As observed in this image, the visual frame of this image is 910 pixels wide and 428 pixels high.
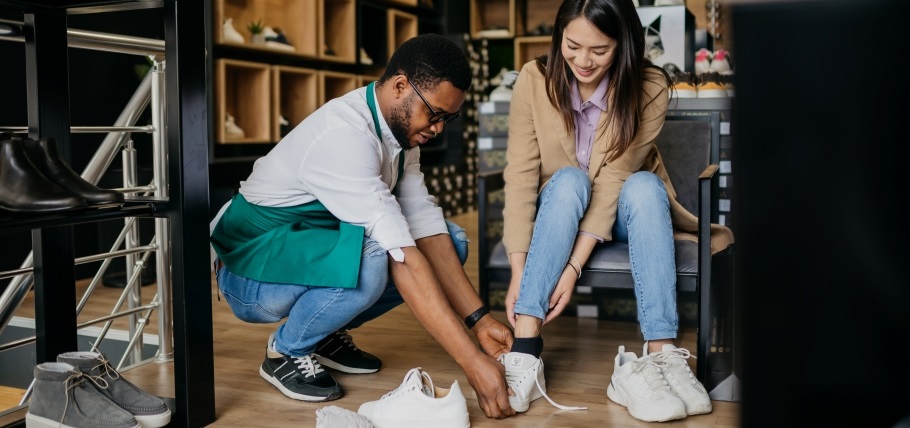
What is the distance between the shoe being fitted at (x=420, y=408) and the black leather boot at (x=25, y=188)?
25.0 inches

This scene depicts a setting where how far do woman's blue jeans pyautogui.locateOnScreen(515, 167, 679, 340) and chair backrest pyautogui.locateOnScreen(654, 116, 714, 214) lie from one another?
20.4 inches

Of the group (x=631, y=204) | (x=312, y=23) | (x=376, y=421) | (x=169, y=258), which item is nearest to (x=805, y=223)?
(x=376, y=421)

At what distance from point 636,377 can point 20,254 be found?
2.69 metres

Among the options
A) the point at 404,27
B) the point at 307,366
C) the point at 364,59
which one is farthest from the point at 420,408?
the point at 404,27

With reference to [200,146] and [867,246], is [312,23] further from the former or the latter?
[867,246]

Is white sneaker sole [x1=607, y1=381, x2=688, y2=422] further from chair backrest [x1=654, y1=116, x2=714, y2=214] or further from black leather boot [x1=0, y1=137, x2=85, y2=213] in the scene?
black leather boot [x1=0, y1=137, x2=85, y2=213]

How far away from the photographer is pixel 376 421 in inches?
61.4

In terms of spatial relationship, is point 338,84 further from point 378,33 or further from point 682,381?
point 682,381

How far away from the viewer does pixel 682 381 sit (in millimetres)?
1689

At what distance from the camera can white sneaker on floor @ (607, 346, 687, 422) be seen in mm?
1610

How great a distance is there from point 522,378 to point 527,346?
0.33ft

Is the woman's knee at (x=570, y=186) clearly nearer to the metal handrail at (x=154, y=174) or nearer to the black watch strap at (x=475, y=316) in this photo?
the black watch strap at (x=475, y=316)

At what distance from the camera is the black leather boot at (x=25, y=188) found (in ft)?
4.28

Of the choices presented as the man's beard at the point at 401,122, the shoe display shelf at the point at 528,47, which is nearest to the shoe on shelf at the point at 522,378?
the man's beard at the point at 401,122
